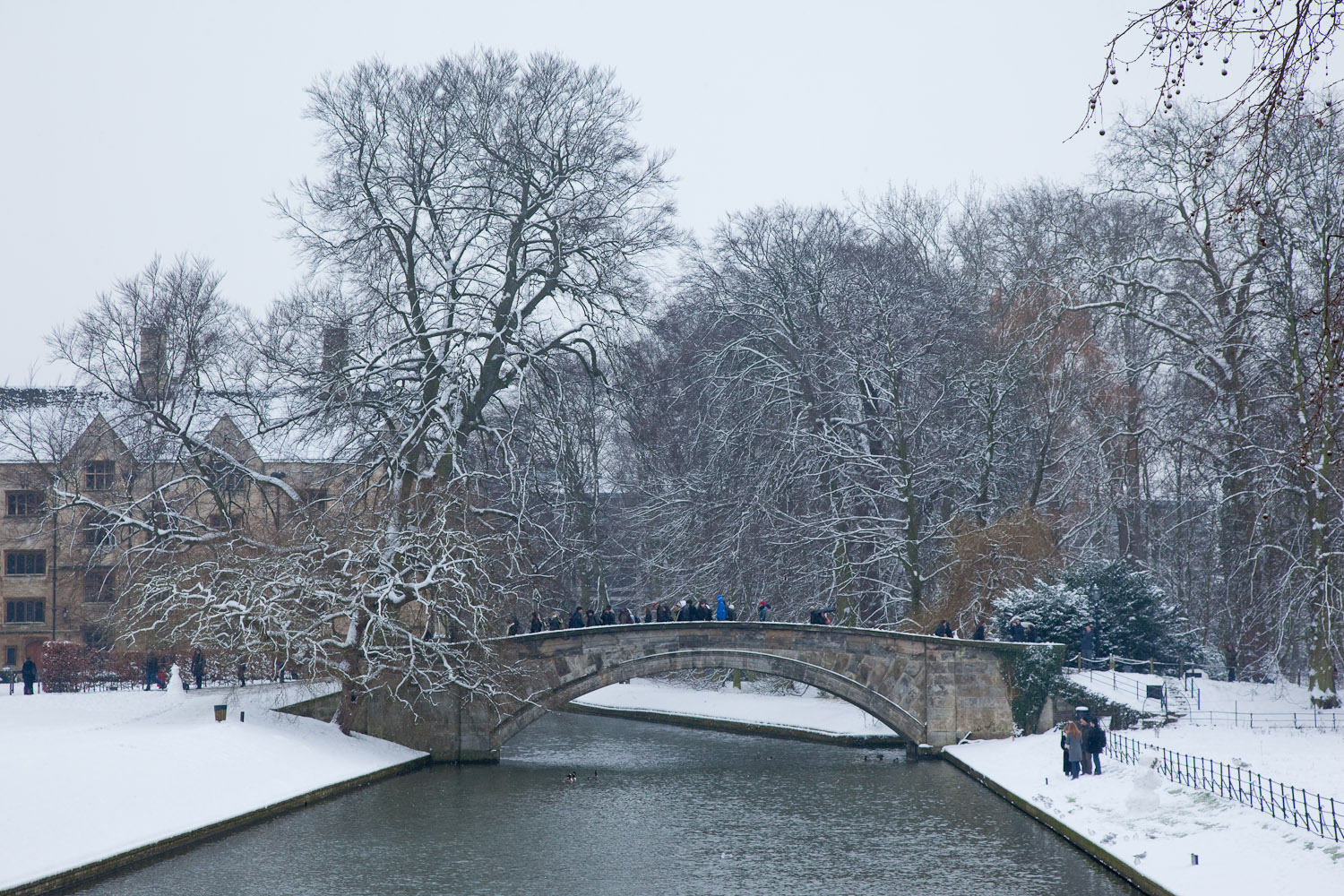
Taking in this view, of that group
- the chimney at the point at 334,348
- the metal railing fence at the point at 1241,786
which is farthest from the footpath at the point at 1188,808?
the chimney at the point at 334,348

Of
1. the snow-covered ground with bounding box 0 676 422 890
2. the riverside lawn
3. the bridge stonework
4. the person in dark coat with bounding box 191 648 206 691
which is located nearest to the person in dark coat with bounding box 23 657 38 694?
the snow-covered ground with bounding box 0 676 422 890

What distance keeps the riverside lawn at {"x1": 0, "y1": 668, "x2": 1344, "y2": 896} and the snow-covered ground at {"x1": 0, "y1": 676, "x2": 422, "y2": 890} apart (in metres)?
0.04

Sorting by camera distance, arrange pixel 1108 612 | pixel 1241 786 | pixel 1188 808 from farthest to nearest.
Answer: pixel 1108 612 < pixel 1241 786 < pixel 1188 808

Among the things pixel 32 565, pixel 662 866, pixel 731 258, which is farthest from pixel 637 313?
pixel 32 565

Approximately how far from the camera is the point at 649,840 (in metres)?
20.9

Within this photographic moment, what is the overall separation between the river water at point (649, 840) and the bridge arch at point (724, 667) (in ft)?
3.93

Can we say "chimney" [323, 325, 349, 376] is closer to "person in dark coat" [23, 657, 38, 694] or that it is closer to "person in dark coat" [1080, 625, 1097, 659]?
"person in dark coat" [23, 657, 38, 694]

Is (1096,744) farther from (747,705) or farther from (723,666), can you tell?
(747,705)

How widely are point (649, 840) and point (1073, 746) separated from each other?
7.75 m

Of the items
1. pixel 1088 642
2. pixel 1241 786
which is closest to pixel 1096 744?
pixel 1241 786

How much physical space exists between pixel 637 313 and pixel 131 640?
13359 millimetres

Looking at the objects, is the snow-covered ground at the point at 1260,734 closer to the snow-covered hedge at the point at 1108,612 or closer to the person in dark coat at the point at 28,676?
the snow-covered hedge at the point at 1108,612

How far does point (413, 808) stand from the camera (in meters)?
23.7

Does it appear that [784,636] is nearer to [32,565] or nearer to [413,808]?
[413,808]
